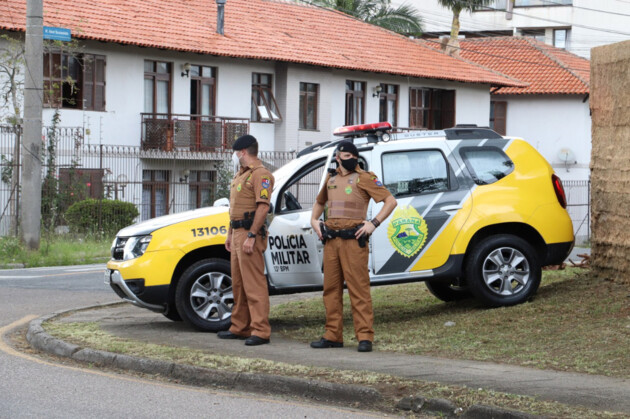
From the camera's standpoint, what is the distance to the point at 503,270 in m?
11.4

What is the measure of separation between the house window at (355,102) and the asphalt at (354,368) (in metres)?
29.4

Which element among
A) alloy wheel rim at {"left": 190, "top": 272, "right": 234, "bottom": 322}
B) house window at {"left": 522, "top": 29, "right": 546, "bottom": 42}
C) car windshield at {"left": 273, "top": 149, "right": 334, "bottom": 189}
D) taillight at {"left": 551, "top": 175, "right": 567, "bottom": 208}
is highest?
house window at {"left": 522, "top": 29, "right": 546, "bottom": 42}

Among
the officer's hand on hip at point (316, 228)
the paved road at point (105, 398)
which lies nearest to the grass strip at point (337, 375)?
the paved road at point (105, 398)

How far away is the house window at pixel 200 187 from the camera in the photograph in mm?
32969

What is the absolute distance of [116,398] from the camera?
25.4 ft

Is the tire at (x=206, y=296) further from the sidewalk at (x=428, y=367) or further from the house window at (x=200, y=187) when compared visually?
the house window at (x=200, y=187)

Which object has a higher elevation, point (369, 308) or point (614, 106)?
point (614, 106)

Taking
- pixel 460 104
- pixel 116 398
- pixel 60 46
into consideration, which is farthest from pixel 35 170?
pixel 460 104

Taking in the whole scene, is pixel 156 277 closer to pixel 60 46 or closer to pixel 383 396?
pixel 383 396

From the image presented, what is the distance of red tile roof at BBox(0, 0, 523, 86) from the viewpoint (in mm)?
30625

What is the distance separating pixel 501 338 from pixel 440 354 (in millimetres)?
893

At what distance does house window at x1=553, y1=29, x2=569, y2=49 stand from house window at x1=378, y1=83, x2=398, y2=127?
26.4 meters

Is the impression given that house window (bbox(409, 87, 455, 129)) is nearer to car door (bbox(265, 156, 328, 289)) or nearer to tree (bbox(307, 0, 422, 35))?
tree (bbox(307, 0, 422, 35))

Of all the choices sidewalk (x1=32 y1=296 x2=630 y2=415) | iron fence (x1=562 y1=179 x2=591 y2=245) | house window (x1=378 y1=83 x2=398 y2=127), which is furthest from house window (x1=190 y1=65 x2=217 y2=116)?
sidewalk (x1=32 y1=296 x2=630 y2=415)
